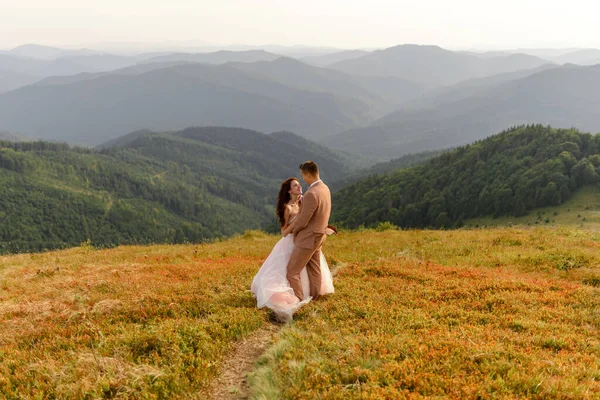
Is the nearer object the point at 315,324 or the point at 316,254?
the point at 315,324

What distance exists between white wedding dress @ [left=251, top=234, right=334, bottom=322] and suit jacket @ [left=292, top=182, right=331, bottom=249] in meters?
0.67

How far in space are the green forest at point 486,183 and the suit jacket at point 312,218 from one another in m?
55.1

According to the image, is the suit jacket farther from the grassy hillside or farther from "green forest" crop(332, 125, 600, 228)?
"green forest" crop(332, 125, 600, 228)

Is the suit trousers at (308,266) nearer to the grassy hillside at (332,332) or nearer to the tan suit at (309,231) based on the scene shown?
the tan suit at (309,231)

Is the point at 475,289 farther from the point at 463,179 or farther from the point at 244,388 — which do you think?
the point at 463,179

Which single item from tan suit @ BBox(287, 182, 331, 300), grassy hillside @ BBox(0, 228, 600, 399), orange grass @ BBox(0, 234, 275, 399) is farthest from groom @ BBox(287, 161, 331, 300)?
orange grass @ BBox(0, 234, 275, 399)

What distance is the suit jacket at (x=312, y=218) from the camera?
29.8 feet

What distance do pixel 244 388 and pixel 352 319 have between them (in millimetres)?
3472

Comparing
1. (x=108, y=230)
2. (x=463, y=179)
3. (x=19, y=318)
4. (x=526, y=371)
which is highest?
(x=526, y=371)

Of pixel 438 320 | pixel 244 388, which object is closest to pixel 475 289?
pixel 438 320

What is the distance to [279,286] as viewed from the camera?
9.84 meters

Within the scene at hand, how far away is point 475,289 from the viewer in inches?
428

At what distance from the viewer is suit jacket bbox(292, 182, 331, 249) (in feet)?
29.8

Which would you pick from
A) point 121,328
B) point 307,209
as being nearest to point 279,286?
point 307,209
